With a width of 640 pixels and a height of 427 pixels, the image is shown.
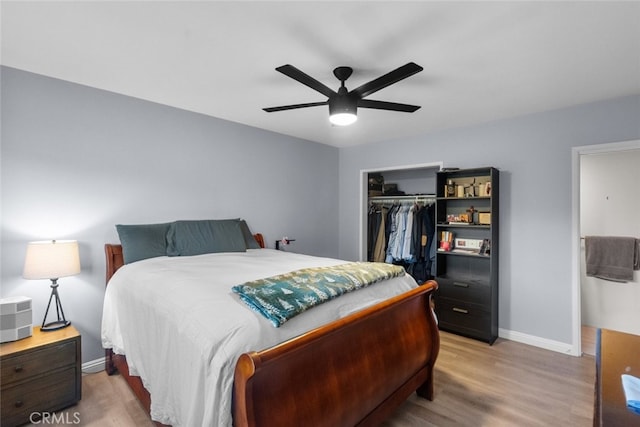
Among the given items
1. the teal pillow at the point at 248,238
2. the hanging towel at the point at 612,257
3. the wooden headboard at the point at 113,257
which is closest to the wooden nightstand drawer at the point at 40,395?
the wooden headboard at the point at 113,257

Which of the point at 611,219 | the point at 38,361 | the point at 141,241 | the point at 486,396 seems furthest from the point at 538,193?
the point at 38,361

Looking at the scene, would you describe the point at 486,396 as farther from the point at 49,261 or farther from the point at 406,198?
the point at 49,261

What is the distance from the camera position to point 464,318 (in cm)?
334

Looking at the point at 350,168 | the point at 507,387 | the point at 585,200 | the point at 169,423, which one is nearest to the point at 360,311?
the point at 169,423

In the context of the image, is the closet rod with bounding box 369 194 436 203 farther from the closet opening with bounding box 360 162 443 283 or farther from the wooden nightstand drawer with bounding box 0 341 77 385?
the wooden nightstand drawer with bounding box 0 341 77 385

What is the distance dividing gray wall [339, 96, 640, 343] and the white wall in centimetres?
77

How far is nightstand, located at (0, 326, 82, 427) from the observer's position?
1846 mm

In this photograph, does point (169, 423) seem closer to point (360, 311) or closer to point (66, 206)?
point (360, 311)

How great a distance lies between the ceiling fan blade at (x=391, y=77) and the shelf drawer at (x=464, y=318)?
2.58 metres

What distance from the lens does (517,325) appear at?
3.29 metres

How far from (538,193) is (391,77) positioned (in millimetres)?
2374

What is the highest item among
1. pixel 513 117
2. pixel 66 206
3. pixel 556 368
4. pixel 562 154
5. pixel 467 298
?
pixel 513 117

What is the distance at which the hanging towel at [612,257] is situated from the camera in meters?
3.39

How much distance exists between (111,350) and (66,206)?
1.23 metres
